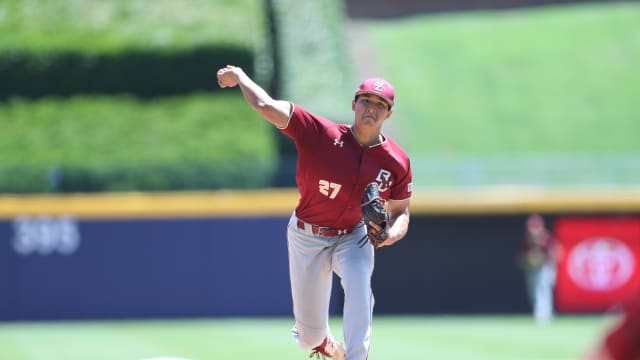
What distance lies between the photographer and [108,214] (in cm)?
1792

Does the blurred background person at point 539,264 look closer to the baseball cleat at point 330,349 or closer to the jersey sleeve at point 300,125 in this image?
the baseball cleat at point 330,349

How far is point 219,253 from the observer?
1819 cm

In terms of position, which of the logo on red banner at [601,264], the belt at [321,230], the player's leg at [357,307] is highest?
the belt at [321,230]

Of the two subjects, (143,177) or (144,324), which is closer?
(144,324)

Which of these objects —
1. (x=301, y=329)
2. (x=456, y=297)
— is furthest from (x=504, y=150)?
(x=301, y=329)

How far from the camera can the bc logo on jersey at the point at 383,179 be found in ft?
26.1

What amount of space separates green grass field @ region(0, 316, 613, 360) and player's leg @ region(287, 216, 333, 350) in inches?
146

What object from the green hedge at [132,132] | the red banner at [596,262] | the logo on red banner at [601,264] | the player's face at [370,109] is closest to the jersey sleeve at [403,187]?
the player's face at [370,109]

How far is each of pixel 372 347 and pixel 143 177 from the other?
672 cm

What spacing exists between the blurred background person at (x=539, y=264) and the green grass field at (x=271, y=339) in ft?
1.14

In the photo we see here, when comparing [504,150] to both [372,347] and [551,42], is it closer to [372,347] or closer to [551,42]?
[551,42]

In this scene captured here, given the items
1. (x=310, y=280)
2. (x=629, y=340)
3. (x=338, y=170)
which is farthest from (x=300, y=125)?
(x=629, y=340)

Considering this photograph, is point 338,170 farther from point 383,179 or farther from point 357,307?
point 357,307

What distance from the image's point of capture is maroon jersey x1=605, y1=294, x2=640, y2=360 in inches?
124
